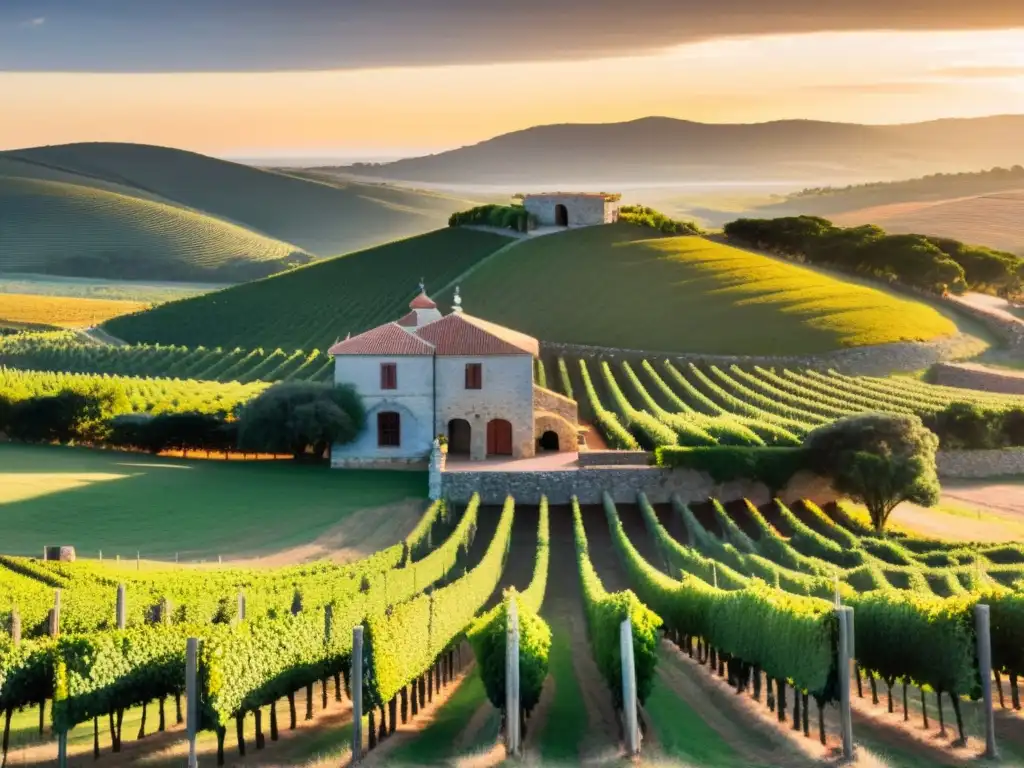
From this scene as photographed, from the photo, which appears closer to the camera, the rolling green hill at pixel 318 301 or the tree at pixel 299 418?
the tree at pixel 299 418

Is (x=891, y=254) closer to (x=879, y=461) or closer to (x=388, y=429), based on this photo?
(x=879, y=461)

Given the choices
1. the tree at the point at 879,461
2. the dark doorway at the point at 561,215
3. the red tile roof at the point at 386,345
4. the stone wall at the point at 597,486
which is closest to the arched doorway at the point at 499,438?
the red tile roof at the point at 386,345

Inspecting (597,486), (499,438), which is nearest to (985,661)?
(597,486)

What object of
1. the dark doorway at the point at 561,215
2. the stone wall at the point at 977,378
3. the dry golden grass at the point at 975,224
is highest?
the dark doorway at the point at 561,215

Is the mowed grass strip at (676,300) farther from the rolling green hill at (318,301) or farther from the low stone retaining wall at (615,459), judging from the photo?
the low stone retaining wall at (615,459)

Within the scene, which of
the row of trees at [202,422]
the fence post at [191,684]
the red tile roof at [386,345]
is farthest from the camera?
the red tile roof at [386,345]

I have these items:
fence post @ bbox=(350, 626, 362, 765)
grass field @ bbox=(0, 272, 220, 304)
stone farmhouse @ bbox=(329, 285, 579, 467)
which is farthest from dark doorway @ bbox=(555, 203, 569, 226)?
fence post @ bbox=(350, 626, 362, 765)
